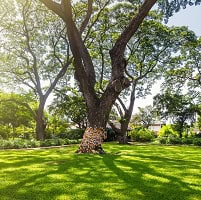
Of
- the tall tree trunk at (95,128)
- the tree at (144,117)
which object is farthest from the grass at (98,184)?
the tree at (144,117)

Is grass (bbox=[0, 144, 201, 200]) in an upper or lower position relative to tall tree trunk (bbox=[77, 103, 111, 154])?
lower

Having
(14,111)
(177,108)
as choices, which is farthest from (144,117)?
(14,111)

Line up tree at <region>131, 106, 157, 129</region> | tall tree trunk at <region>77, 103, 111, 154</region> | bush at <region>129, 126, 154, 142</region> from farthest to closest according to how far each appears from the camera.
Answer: tree at <region>131, 106, 157, 129</region> → bush at <region>129, 126, 154, 142</region> → tall tree trunk at <region>77, 103, 111, 154</region>

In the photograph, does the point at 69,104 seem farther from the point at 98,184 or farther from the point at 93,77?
the point at 98,184

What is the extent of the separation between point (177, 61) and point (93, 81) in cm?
1704

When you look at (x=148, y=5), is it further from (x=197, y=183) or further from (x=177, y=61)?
(x=177, y=61)

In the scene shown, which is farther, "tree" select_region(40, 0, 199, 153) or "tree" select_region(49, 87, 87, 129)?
"tree" select_region(49, 87, 87, 129)

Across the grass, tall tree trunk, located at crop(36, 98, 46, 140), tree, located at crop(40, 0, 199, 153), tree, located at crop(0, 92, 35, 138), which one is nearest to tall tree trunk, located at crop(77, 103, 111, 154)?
tree, located at crop(40, 0, 199, 153)

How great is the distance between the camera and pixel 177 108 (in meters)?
36.4

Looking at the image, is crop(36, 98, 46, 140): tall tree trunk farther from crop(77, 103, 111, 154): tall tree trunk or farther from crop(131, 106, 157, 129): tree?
crop(131, 106, 157, 129): tree

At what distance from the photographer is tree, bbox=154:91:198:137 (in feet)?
116

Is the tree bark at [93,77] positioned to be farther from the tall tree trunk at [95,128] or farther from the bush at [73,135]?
the bush at [73,135]

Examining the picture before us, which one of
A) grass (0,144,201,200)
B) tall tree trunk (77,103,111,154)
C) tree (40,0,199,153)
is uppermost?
tree (40,0,199,153)

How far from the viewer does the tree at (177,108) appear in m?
35.2
